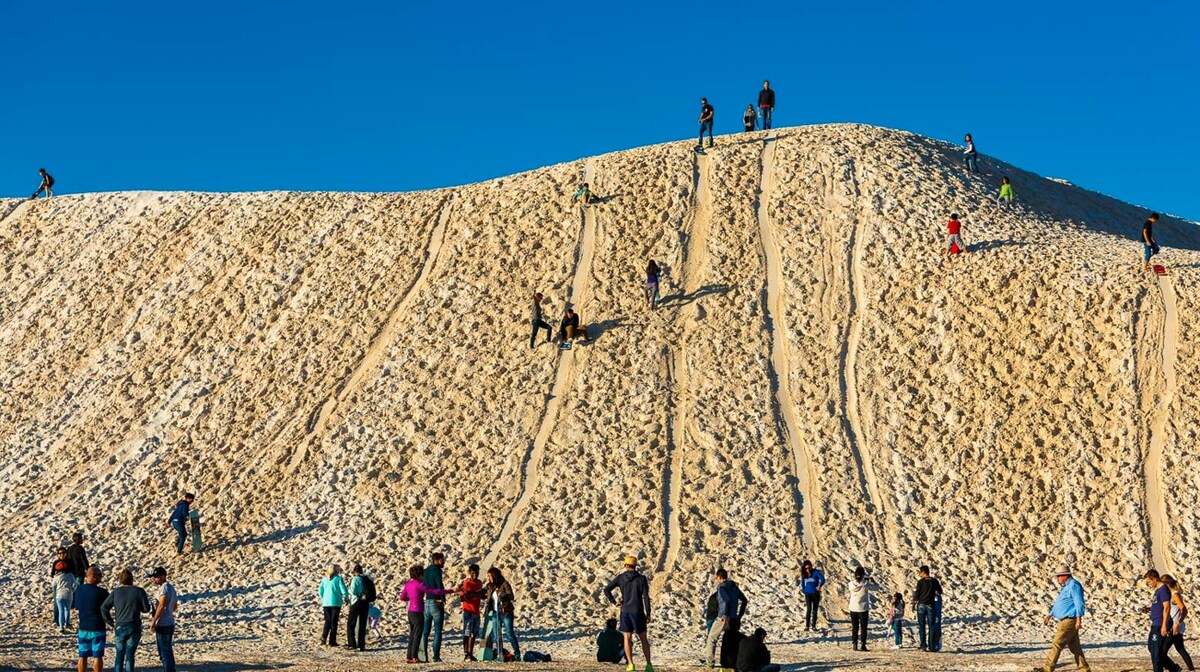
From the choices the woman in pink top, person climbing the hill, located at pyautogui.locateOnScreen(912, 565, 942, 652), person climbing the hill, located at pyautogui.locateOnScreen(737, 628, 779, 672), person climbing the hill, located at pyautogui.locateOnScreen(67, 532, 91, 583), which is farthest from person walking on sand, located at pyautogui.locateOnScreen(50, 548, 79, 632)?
person climbing the hill, located at pyautogui.locateOnScreen(912, 565, 942, 652)

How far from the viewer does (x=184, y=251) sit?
43812mm

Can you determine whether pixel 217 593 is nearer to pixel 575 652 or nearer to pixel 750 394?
pixel 575 652

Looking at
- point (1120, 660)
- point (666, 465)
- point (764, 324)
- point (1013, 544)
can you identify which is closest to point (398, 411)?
point (666, 465)

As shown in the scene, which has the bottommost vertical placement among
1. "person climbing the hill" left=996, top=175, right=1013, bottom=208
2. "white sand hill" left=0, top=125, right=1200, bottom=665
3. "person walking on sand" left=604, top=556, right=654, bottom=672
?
"person walking on sand" left=604, top=556, right=654, bottom=672

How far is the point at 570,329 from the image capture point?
116ft

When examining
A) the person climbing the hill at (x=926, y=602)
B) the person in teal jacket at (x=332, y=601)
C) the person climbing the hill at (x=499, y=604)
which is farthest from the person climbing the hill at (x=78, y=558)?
the person climbing the hill at (x=926, y=602)

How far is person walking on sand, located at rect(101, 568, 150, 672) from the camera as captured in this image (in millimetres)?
16328

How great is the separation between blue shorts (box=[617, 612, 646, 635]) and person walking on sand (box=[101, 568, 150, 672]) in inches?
240

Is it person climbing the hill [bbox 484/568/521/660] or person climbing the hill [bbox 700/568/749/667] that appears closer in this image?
person climbing the hill [bbox 700/568/749/667]

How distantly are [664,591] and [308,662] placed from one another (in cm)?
850

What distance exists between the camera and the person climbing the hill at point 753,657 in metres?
18.3

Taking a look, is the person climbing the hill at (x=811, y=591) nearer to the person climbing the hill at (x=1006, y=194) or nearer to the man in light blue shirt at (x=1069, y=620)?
the man in light blue shirt at (x=1069, y=620)

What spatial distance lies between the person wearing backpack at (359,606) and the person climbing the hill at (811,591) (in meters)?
7.67

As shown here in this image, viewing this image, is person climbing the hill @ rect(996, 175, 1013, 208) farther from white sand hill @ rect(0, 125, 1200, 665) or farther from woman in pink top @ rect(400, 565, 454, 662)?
woman in pink top @ rect(400, 565, 454, 662)
